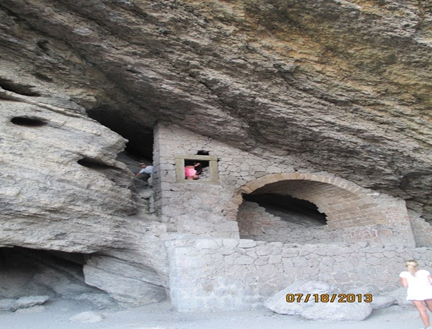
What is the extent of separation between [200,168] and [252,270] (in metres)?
2.96

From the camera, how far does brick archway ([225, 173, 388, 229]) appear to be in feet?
25.8

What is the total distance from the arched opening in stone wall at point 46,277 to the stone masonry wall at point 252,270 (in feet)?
6.17

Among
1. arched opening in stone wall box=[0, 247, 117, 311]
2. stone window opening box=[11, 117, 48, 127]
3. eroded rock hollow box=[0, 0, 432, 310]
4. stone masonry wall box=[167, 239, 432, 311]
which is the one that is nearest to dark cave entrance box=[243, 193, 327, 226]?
eroded rock hollow box=[0, 0, 432, 310]

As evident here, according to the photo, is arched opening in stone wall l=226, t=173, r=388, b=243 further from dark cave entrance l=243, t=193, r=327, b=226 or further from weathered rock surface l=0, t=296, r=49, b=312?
weathered rock surface l=0, t=296, r=49, b=312

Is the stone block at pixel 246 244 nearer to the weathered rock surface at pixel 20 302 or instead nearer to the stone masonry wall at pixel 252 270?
the stone masonry wall at pixel 252 270

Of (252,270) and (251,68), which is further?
(251,68)

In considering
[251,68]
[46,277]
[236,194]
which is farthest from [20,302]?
[251,68]

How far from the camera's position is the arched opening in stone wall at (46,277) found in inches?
245

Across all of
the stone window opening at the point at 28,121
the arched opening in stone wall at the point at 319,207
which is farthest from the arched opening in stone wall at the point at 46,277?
the arched opening in stone wall at the point at 319,207

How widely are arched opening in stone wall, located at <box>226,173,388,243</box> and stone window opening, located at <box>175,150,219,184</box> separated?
1.95 ft

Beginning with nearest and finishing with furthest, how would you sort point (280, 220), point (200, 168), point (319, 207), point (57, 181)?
1. point (57, 181)
2. point (200, 168)
3. point (280, 220)
4. point (319, 207)

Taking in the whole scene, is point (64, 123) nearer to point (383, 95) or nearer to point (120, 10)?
point (120, 10)

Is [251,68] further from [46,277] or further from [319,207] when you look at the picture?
[46,277]

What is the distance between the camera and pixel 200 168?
299 inches
